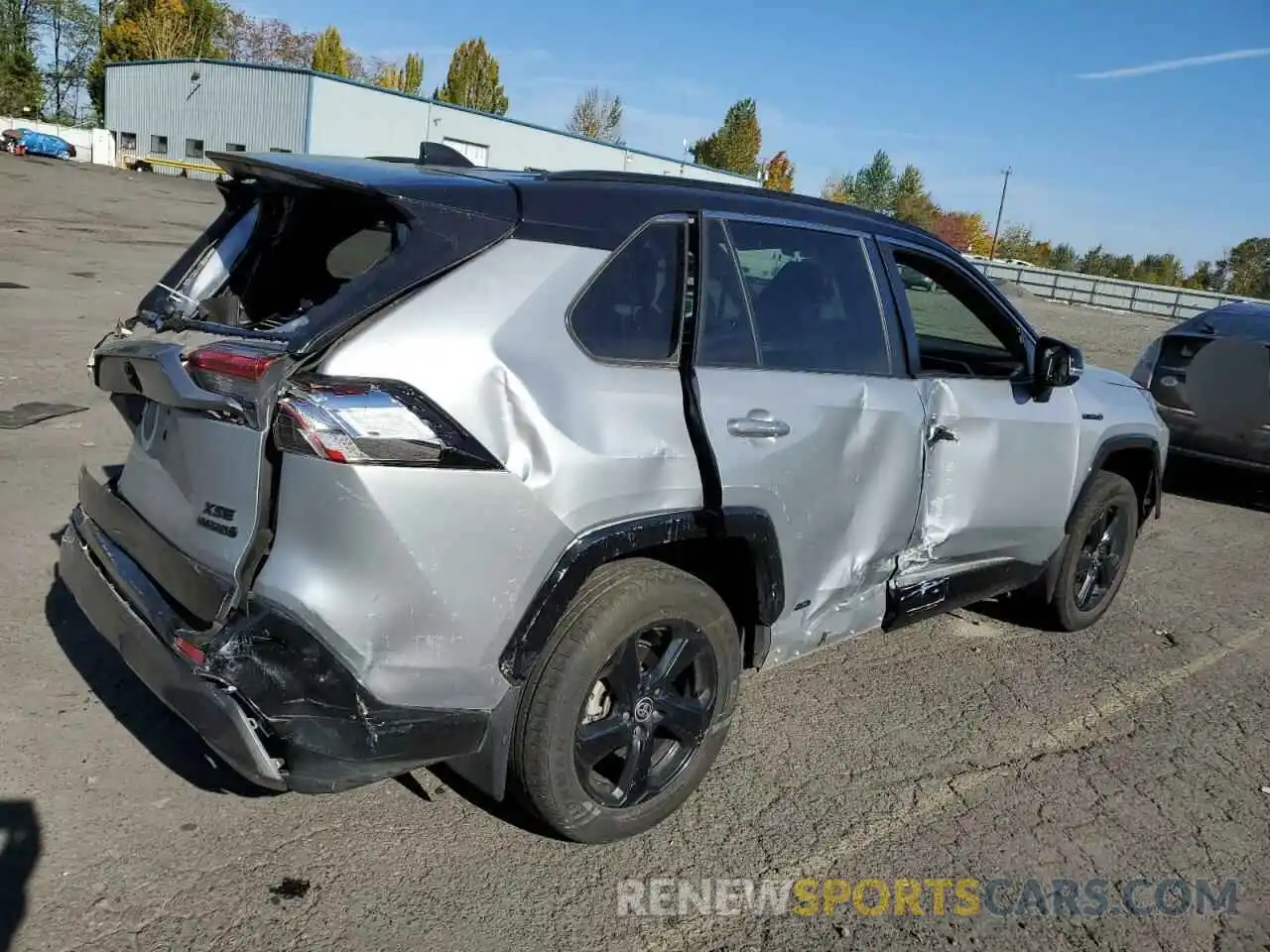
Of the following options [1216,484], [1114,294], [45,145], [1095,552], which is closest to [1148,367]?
[1216,484]

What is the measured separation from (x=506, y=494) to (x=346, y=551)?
0.40m

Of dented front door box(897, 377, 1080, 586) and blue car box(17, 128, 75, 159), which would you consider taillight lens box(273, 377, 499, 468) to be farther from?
blue car box(17, 128, 75, 159)

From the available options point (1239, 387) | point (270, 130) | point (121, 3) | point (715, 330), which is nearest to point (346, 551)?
point (715, 330)

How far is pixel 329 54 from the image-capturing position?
2926 inches

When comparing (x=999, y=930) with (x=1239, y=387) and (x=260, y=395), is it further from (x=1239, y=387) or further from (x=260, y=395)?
(x=1239, y=387)

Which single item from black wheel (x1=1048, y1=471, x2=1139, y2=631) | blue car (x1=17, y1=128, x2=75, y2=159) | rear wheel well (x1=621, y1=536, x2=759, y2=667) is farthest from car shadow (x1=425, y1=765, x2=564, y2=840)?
blue car (x1=17, y1=128, x2=75, y2=159)

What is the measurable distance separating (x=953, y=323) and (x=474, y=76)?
8594cm

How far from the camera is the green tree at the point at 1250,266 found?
244ft

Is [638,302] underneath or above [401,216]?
underneath

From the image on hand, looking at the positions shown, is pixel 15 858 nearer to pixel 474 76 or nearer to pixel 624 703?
pixel 624 703

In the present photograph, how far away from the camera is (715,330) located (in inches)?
126

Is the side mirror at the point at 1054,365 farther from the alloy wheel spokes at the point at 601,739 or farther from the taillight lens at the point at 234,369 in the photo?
the taillight lens at the point at 234,369

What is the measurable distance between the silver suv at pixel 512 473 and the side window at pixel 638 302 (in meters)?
0.01

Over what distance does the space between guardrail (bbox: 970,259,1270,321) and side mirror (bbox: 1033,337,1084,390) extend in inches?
1587
